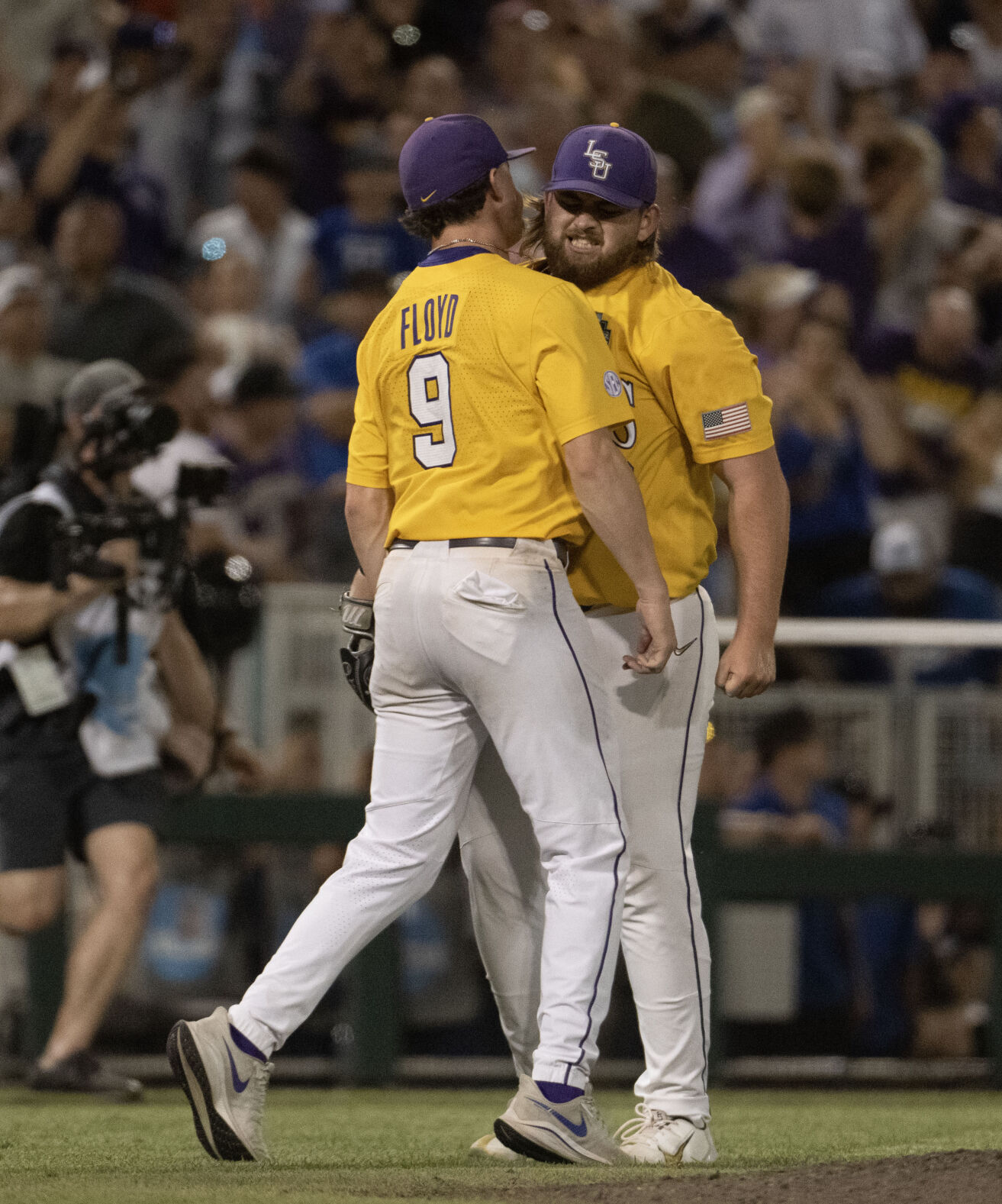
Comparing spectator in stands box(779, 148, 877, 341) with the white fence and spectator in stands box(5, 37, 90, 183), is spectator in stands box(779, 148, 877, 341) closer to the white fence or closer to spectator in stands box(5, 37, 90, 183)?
the white fence

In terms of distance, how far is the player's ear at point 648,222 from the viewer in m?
3.92

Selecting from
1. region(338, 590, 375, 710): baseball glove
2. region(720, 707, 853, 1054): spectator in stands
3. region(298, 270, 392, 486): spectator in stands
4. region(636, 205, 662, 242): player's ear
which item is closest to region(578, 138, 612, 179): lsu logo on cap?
region(636, 205, 662, 242): player's ear

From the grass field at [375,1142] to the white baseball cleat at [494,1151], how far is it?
0.03m

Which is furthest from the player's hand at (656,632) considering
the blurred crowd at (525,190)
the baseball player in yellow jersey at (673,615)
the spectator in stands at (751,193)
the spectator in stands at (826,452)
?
the spectator in stands at (751,193)

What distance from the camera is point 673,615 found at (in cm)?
385

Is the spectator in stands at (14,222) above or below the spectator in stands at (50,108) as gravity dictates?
below

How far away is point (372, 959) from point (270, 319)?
393cm

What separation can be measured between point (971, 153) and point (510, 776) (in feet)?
26.4

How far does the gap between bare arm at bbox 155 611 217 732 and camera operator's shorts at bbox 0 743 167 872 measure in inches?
13.0

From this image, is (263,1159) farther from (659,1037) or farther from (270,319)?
(270,319)

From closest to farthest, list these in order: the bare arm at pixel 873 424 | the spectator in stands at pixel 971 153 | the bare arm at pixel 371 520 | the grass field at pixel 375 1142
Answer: the grass field at pixel 375 1142 → the bare arm at pixel 371 520 → the bare arm at pixel 873 424 → the spectator in stands at pixel 971 153

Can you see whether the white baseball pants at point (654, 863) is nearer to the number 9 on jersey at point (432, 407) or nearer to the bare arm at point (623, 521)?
the bare arm at point (623, 521)

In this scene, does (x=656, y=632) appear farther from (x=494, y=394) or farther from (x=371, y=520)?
(x=371, y=520)

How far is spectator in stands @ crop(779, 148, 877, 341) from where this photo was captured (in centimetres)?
959
